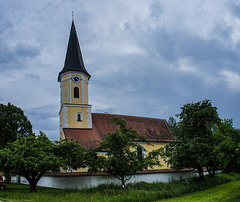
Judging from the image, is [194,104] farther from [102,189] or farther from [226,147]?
[102,189]

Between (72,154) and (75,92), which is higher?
(75,92)

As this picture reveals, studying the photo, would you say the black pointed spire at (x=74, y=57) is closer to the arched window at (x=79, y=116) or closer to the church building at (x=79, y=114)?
the church building at (x=79, y=114)

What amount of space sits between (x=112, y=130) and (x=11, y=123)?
15.2 meters

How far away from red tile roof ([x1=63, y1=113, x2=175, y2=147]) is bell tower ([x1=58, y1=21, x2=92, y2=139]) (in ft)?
3.93

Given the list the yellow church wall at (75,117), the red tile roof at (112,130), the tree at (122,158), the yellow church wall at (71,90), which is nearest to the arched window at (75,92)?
the yellow church wall at (71,90)

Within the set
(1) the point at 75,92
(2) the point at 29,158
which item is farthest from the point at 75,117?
(2) the point at 29,158

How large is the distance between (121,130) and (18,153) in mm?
9000

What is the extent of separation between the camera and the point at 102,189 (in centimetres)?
2141

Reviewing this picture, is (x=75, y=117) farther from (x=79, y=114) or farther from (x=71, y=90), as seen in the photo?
(x=71, y=90)

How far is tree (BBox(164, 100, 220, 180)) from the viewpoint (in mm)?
22344

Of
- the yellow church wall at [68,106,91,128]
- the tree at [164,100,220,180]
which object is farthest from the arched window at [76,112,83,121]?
the tree at [164,100,220,180]

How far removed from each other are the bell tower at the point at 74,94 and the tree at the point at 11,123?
800cm

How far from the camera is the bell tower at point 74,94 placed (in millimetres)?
31828

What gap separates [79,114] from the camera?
3228 cm
